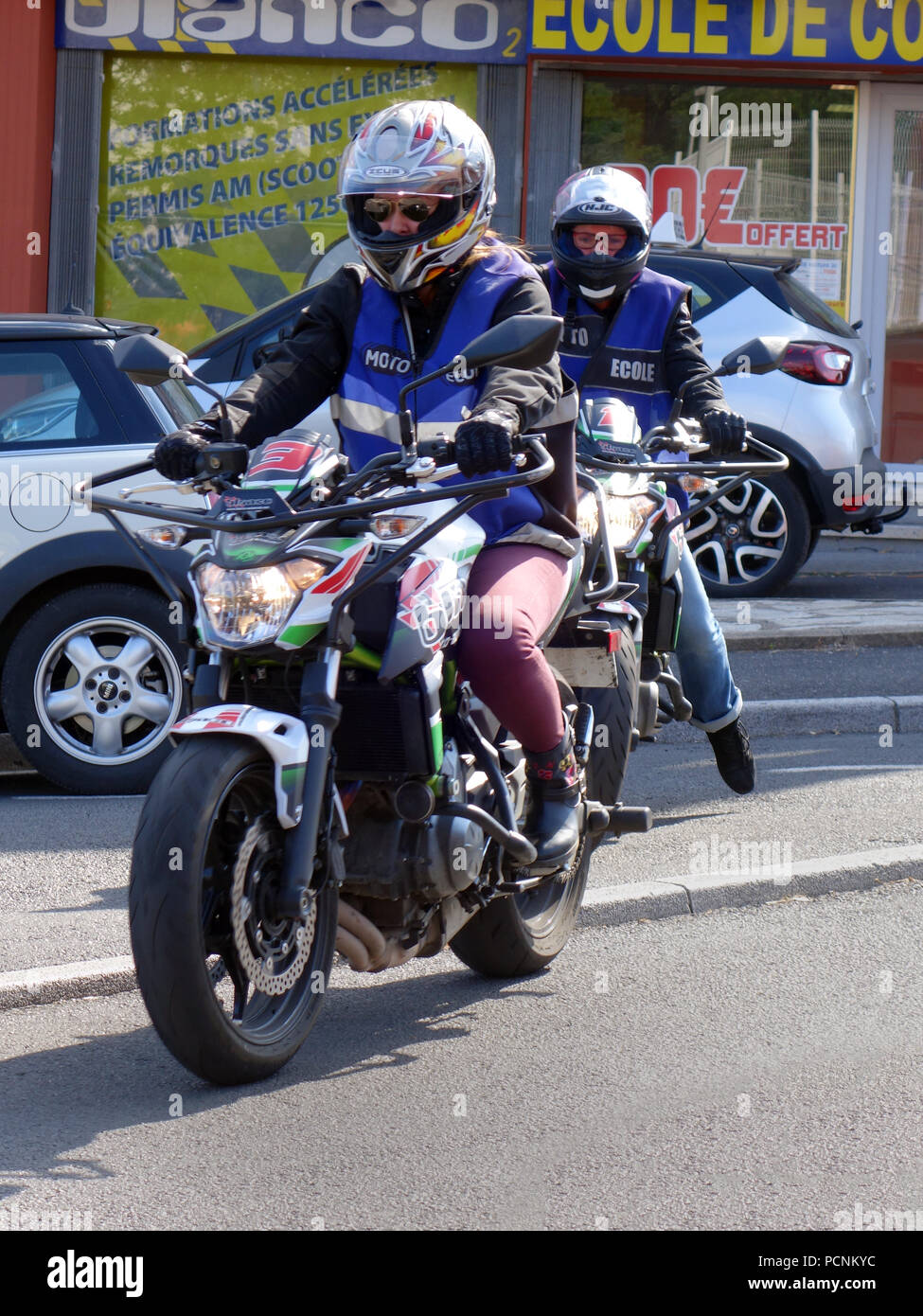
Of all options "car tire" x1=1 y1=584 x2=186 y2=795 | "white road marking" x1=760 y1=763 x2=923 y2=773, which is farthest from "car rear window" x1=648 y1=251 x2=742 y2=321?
"car tire" x1=1 y1=584 x2=186 y2=795

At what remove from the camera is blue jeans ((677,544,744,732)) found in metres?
6.33

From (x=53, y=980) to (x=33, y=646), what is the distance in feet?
8.30

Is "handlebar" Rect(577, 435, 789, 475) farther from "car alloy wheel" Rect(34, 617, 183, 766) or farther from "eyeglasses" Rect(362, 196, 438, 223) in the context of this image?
"car alloy wheel" Rect(34, 617, 183, 766)

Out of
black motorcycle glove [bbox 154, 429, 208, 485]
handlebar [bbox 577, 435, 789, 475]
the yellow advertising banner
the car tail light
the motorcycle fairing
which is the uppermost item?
the yellow advertising banner

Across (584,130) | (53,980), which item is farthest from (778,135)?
(53,980)

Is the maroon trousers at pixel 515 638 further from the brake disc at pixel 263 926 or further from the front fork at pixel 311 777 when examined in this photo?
the brake disc at pixel 263 926

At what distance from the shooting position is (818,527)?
37.0 feet

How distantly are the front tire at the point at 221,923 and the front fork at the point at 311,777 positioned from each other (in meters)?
0.08

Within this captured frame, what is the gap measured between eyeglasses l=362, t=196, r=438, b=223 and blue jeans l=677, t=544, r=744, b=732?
2.49m

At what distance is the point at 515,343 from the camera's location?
3.58m

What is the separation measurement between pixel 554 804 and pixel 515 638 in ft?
1.89

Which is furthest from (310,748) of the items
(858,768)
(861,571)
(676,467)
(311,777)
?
(861,571)

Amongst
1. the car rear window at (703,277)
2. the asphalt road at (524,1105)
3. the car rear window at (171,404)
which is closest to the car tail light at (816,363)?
the car rear window at (703,277)
